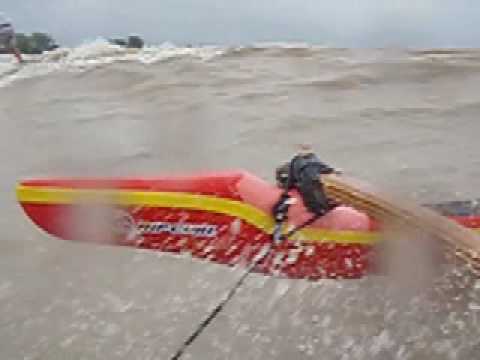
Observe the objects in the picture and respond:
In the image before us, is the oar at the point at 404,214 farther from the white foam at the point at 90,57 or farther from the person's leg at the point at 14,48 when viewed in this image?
the person's leg at the point at 14,48

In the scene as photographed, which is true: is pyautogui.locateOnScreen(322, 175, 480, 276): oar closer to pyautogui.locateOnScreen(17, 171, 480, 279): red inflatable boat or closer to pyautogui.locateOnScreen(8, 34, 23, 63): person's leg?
pyautogui.locateOnScreen(17, 171, 480, 279): red inflatable boat

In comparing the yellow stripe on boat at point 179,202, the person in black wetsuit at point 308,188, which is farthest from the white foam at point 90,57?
the person in black wetsuit at point 308,188

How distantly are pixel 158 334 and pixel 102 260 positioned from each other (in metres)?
1.03

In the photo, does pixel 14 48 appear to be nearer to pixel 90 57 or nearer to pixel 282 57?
pixel 90 57

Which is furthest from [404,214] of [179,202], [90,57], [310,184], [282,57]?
[90,57]

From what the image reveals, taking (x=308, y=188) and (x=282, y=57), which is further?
(x=282, y=57)

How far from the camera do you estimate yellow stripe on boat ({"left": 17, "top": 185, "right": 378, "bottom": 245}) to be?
385 centimetres

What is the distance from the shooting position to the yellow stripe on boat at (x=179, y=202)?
3.85 metres

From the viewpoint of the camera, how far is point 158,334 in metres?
4.13

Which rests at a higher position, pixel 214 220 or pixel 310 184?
pixel 310 184

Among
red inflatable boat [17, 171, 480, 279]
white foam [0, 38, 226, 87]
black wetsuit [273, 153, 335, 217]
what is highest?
black wetsuit [273, 153, 335, 217]

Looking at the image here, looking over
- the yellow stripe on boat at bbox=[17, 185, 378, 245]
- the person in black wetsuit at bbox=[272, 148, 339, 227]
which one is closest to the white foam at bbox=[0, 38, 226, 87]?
the yellow stripe on boat at bbox=[17, 185, 378, 245]

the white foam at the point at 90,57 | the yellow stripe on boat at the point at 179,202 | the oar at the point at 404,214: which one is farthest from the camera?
the white foam at the point at 90,57

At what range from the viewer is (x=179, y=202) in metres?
4.00
